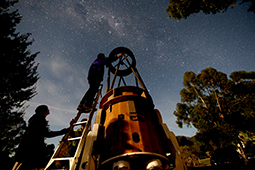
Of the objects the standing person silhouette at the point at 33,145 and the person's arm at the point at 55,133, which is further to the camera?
the person's arm at the point at 55,133

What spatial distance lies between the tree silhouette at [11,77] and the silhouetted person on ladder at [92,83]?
43.3 feet

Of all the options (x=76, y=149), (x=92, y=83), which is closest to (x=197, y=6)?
(x=92, y=83)

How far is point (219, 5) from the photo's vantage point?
8.80 meters

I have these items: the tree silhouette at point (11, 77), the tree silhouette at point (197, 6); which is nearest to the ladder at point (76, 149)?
the tree silhouette at point (197, 6)

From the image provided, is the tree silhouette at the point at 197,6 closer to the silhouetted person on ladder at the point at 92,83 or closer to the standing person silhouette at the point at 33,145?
the silhouetted person on ladder at the point at 92,83

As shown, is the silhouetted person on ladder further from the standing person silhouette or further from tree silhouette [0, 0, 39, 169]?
tree silhouette [0, 0, 39, 169]

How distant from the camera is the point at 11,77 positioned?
42.4ft

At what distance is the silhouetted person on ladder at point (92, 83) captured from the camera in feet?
16.4

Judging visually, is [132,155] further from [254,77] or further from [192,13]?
[254,77]

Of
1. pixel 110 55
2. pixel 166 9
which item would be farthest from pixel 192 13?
pixel 110 55

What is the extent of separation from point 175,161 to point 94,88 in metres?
4.34

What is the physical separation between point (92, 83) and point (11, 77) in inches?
549

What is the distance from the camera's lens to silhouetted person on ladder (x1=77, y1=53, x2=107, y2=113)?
5.00m

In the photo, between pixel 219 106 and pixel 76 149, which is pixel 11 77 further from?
pixel 219 106
